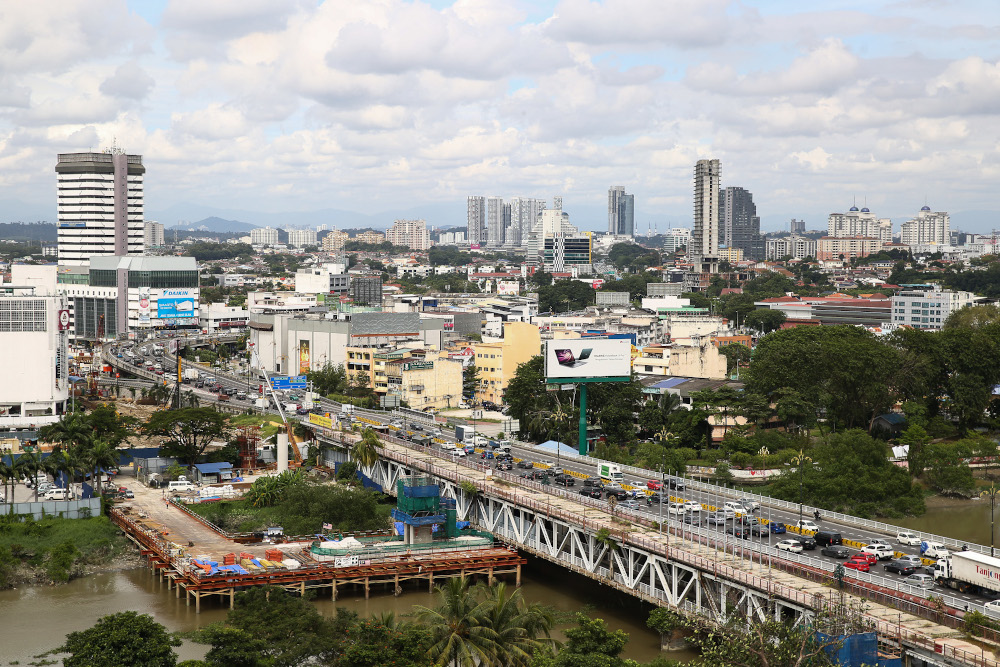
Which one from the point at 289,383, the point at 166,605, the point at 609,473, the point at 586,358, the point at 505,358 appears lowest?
the point at 166,605

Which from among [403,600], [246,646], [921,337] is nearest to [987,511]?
[921,337]

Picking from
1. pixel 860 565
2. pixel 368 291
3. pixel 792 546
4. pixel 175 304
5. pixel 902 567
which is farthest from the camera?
pixel 368 291

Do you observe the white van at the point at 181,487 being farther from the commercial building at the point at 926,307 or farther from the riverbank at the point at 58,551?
the commercial building at the point at 926,307

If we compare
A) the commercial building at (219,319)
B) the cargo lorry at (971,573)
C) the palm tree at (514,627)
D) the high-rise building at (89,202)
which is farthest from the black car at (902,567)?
the high-rise building at (89,202)

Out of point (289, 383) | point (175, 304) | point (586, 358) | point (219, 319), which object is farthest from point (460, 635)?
point (219, 319)

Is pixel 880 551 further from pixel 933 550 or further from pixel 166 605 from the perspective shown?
pixel 166 605

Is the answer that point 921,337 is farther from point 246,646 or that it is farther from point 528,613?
point 246,646

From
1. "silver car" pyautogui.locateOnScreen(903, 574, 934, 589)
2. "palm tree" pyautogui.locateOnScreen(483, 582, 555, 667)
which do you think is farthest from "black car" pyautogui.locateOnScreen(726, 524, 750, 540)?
"palm tree" pyautogui.locateOnScreen(483, 582, 555, 667)
